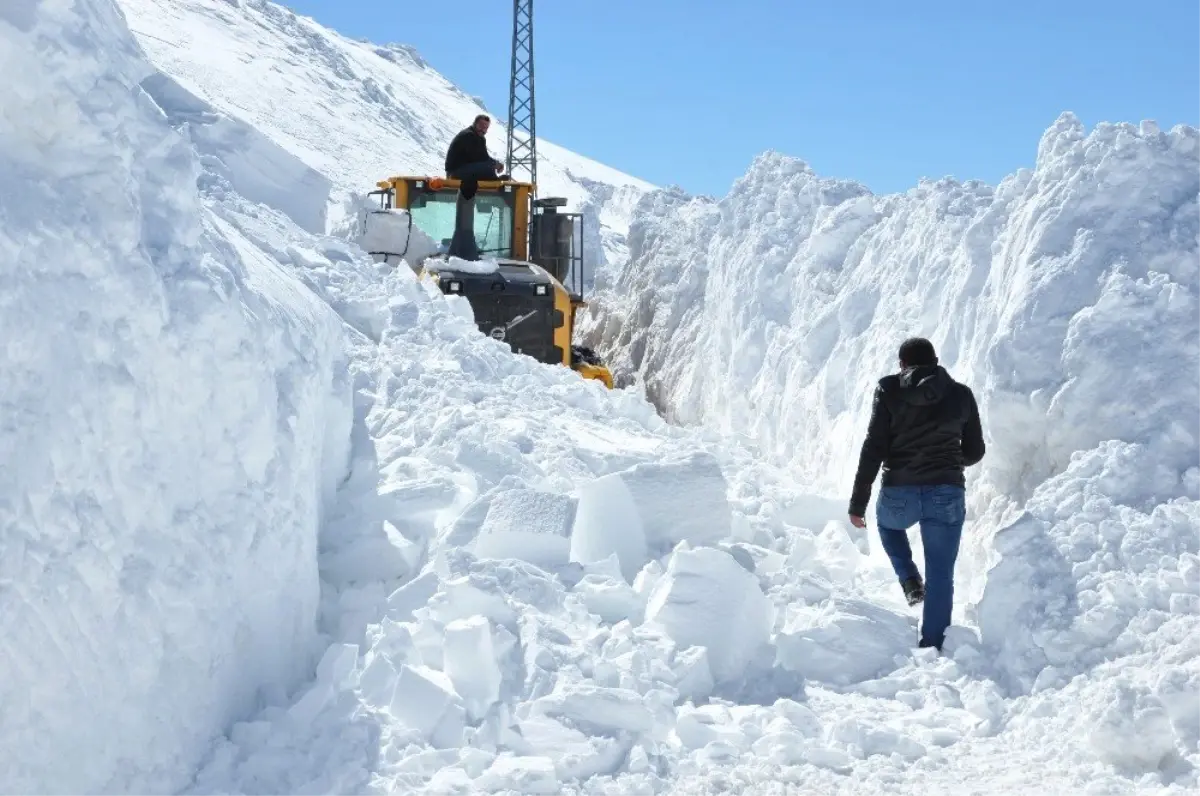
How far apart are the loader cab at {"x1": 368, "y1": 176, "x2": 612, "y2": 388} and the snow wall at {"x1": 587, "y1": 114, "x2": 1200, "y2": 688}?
2.01 metres

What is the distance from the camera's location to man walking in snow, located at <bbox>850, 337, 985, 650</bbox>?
4879 mm

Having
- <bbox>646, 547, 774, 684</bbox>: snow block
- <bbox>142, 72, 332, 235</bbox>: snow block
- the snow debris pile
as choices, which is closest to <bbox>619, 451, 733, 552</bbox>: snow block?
<bbox>646, 547, 774, 684</bbox>: snow block

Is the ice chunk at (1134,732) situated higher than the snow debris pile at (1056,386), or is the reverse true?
the snow debris pile at (1056,386)

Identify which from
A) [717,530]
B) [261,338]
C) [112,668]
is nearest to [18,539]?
[112,668]

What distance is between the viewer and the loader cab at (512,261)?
10.6 meters

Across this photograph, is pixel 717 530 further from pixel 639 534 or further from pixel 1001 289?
pixel 1001 289

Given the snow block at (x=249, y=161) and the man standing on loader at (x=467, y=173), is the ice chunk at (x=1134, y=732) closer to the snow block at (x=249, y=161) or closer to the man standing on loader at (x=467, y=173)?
the snow block at (x=249, y=161)

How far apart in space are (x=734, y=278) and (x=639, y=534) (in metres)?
7.20

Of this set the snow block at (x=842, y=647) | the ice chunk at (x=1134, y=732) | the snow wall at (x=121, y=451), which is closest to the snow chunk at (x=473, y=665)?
the snow wall at (x=121, y=451)

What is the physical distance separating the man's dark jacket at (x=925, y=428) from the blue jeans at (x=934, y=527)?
5cm

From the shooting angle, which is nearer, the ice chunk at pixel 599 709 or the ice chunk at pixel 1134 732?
the ice chunk at pixel 1134 732

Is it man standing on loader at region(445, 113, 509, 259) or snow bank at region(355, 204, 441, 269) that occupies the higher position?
man standing on loader at region(445, 113, 509, 259)

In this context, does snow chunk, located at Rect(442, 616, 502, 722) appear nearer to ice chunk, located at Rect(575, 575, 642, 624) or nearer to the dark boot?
ice chunk, located at Rect(575, 575, 642, 624)

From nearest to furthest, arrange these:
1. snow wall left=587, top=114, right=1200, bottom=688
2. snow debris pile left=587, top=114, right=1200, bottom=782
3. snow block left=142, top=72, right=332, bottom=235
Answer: snow debris pile left=587, top=114, right=1200, bottom=782 < snow wall left=587, top=114, right=1200, bottom=688 < snow block left=142, top=72, right=332, bottom=235
